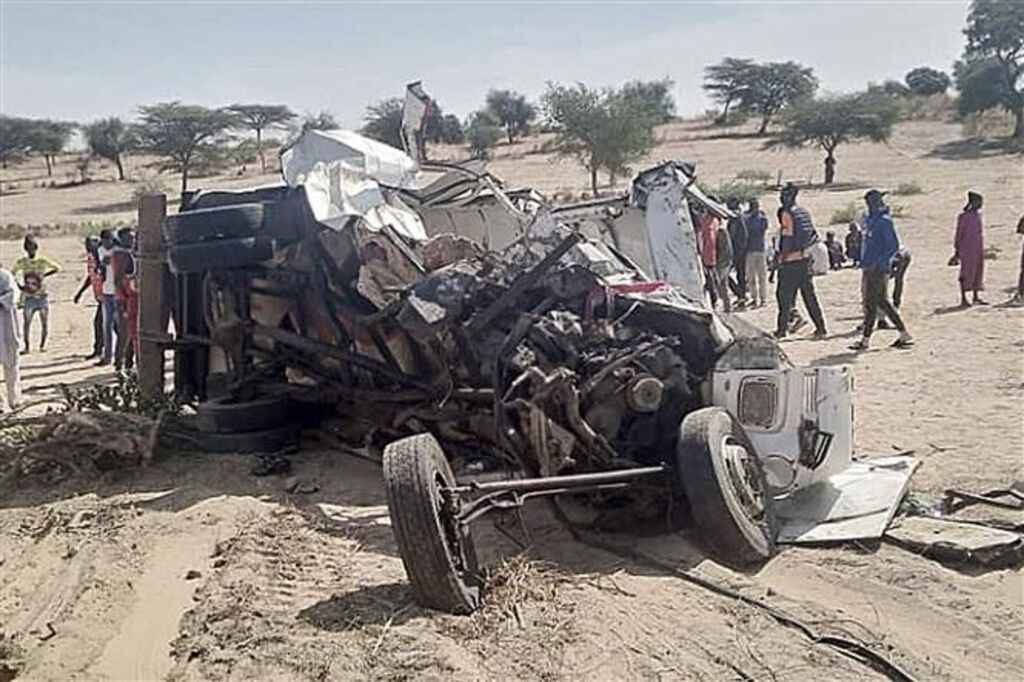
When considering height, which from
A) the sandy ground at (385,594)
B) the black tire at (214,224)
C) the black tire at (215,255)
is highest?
the black tire at (214,224)

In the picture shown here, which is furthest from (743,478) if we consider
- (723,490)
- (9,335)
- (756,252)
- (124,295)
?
(756,252)

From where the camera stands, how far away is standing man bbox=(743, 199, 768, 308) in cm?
1597

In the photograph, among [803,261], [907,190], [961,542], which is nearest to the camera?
[961,542]

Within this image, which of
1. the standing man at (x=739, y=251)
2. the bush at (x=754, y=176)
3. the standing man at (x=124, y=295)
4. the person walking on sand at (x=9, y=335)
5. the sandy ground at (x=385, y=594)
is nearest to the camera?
the sandy ground at (x=385, y=594)

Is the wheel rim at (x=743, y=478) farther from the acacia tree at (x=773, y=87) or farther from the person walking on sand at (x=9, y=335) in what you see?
the acacia tree at (x=773, y=87)

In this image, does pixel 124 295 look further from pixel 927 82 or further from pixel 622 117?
pixel 927 82

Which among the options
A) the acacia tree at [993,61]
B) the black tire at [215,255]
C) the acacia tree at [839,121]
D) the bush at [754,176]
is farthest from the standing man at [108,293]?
the acacia tree at [993,61]

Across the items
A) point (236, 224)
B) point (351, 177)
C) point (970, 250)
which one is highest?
point (351, 177)

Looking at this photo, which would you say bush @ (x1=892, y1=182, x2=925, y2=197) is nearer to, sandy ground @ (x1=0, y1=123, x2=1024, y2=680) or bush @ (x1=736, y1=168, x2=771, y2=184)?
bush @ (x1=736, y1=168, x2=771, y2=184)

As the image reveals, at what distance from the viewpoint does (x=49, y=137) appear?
7038cm

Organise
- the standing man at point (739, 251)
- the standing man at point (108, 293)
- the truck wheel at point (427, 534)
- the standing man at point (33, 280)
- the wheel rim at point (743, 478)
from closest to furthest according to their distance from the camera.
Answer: the truck wheel at point (427, 534), the wheel rim at point (743, 478), the standing man at point (108, 293), the standing man at point (33, 280), the standing man at point (739, 251)

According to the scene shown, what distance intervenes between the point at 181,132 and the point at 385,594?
5485cm

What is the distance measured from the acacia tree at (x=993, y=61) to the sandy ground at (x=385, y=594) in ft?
152

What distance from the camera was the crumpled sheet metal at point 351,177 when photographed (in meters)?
8.05
